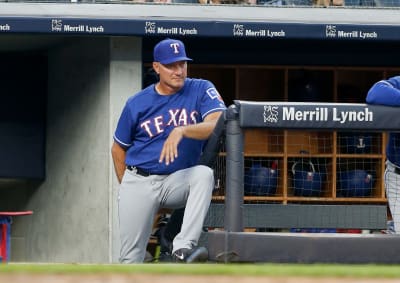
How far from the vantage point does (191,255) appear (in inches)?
323

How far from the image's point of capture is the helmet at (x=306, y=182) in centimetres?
1524

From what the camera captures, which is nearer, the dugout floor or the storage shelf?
the dugout floor

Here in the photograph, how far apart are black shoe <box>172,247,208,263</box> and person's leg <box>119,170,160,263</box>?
0.48 meters

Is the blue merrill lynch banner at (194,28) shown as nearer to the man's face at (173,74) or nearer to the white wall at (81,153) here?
the white wall at (81,153)

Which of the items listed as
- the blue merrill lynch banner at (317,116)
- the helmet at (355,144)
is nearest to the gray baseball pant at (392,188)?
the blue merrill lynch banner at (317,116)

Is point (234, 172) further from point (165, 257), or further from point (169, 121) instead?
point (165, 257)

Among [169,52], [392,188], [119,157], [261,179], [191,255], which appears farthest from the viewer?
[261,179]

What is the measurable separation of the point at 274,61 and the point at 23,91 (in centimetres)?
334

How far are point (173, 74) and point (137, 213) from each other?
947 millimetres

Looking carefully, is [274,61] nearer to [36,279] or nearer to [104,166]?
[104,166]

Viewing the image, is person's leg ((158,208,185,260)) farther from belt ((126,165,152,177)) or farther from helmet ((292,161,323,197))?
helmet ((292,161,323,197))

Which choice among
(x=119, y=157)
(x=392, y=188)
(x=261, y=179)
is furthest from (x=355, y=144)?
(x=119, y=157)

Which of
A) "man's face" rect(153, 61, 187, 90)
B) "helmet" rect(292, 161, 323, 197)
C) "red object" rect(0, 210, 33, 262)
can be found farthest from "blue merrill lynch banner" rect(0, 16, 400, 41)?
"man's face" rect(153, 61, 187, 90)

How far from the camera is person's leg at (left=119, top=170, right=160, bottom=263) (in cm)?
873
